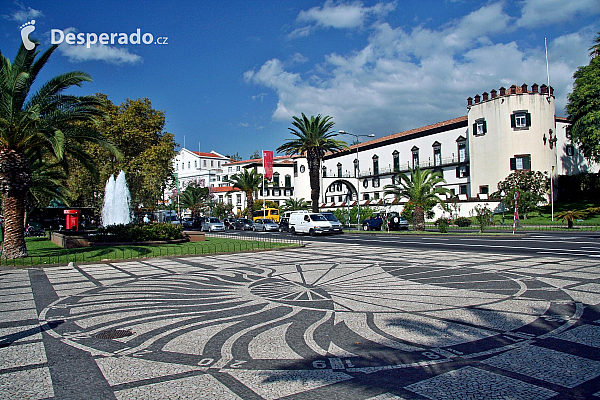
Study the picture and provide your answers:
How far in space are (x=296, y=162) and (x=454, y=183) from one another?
125 feet

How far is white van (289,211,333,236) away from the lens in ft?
112

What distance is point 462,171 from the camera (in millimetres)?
59844

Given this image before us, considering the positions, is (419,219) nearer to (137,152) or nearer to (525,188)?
(525,188)

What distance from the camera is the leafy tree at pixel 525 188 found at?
4622 centimetres

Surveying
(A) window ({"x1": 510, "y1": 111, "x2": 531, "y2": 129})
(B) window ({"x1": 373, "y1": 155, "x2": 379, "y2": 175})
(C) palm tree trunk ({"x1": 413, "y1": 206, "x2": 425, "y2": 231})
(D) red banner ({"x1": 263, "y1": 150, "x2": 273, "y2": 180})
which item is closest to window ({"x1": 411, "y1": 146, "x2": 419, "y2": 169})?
(B) window ({"x1": 373, "y1": 155, "x2": 379, "y2": 175})

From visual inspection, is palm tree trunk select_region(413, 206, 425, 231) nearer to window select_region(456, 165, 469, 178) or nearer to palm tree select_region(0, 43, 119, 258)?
palm tree select_region(0, 43, 119, 258)

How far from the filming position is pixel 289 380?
457 cm

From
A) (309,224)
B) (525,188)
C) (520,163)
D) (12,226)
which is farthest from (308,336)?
(520,163)

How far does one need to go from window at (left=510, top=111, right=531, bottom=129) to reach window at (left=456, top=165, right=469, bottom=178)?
9130 millimetres

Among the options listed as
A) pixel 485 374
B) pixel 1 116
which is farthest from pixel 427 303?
pixel 1 116

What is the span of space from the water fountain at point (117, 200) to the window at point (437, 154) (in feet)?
146

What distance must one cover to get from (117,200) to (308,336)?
31275 millimetres

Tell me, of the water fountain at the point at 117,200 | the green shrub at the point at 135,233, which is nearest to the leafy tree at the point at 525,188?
the green shrub at the point at 135,233

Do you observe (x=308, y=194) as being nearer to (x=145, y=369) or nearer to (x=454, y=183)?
(x=454, y=183)
